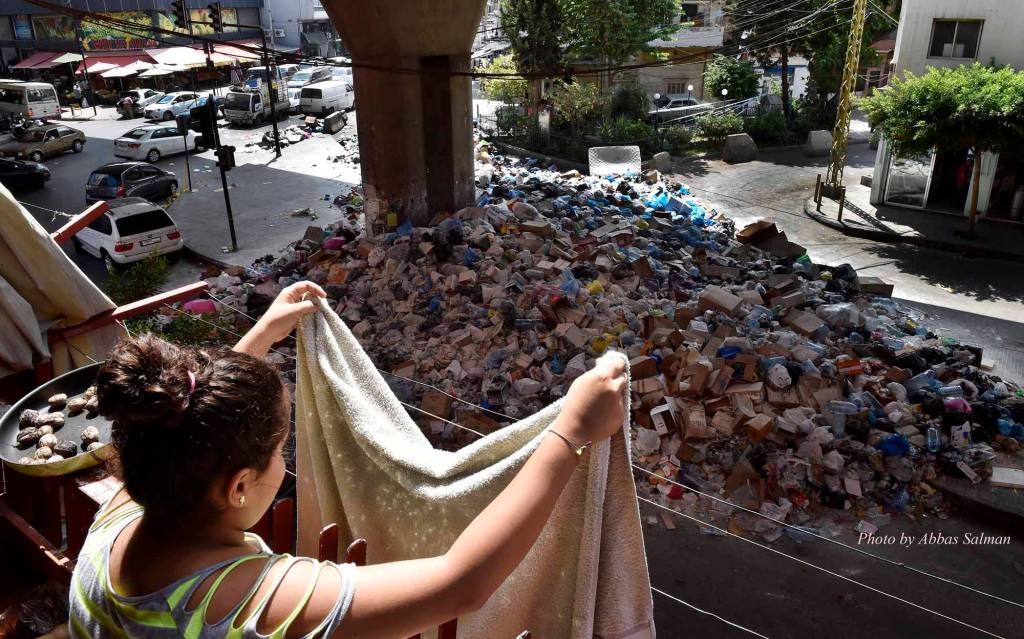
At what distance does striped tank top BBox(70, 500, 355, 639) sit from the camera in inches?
52.5

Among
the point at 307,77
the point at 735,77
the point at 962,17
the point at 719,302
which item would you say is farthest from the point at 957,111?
the point at 307,77

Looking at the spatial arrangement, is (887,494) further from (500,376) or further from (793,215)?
(793,215)

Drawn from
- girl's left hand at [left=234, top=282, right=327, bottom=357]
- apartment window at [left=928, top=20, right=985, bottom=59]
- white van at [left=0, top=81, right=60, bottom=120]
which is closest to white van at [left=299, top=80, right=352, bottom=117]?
white van at [left=0, top=81, right=60, bottom=120]

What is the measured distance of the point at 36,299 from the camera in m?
3.27

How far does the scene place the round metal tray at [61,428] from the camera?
7.90ft

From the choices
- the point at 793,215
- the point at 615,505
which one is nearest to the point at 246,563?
the point at 615,505

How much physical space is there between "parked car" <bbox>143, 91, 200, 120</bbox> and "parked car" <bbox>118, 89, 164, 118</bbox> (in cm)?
115

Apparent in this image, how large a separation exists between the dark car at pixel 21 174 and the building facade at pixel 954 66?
22.3 m

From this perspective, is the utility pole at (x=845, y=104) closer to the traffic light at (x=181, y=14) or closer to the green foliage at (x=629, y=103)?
the green foliage at (x=629, y=103)

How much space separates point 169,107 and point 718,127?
21.3 meters

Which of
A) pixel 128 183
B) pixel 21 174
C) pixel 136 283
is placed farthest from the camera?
pixel 21 174

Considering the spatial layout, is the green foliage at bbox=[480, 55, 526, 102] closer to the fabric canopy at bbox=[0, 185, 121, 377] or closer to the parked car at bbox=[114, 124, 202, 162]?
the parked car at bbox=[114, 124, 202, 162]

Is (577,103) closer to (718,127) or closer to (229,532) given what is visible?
(718,127)

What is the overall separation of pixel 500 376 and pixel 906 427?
4.22 metres
